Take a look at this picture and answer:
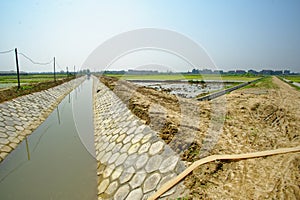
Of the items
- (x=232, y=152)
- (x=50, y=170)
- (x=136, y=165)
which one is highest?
(x=232, y=152)

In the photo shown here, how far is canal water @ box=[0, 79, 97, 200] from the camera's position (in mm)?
4330

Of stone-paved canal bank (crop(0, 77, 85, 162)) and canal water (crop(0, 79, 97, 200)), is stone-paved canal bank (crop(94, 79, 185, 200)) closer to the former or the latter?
canal water (crop(0, 79, 97, 200))

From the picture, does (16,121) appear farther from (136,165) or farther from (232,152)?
(232,152)

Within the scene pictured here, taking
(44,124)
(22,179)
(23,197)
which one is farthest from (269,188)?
(44,124)

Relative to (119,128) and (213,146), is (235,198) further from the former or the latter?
(119,128)

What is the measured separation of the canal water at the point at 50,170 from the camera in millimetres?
4330

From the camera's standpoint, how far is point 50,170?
5285 millimetres

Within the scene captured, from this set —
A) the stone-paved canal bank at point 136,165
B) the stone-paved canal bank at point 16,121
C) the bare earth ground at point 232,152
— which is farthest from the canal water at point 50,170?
the bare earth ground at point 232,152

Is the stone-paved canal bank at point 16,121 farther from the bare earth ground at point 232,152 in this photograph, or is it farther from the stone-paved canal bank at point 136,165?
the bare earth ground at point 232,152

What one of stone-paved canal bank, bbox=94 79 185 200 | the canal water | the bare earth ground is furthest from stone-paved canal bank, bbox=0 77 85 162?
the bare earth ground

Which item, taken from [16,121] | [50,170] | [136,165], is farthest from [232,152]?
[16,121]

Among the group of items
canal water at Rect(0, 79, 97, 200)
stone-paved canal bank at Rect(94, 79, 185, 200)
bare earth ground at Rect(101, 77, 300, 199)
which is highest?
bare earth ground at Rect(101, 77, 300, 199)

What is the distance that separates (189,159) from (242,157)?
1046 millimetres

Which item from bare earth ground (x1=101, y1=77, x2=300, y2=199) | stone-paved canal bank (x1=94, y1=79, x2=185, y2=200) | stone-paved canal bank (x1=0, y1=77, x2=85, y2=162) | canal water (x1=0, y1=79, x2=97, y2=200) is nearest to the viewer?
bare earth ground (x1=101, y1=77, x2=300, y2=199)
